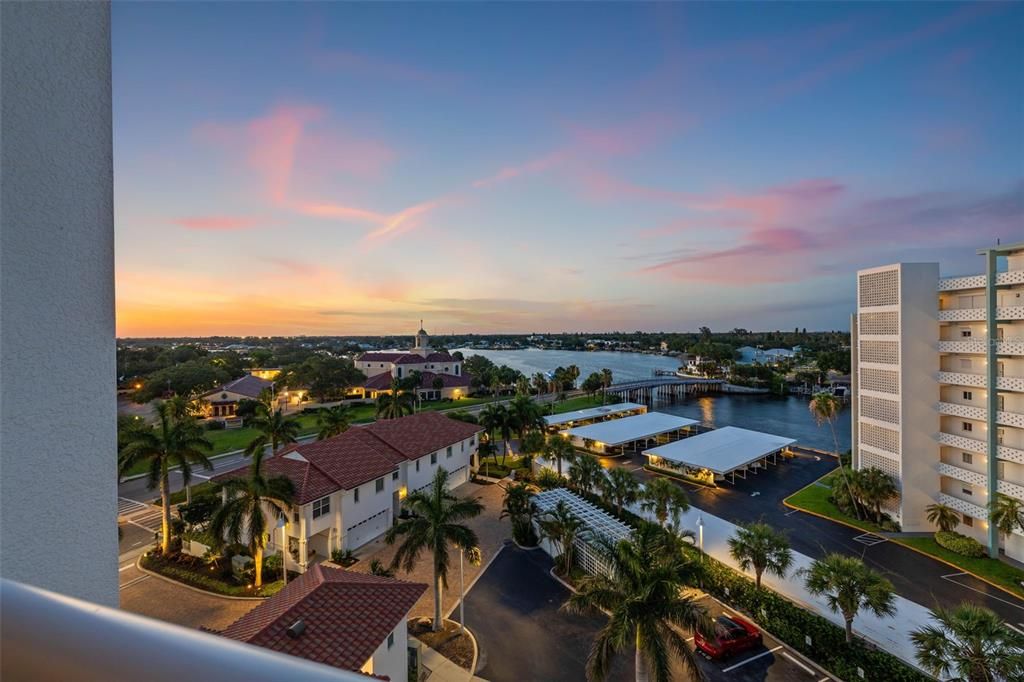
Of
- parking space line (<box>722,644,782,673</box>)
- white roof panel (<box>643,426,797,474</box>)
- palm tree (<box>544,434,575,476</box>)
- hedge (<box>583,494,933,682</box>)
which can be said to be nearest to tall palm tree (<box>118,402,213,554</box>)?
palm tree (<box>544,434,575,476</box>)

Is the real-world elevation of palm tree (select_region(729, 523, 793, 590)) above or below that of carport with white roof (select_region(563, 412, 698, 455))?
above

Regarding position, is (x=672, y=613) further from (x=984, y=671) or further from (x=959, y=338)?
(x=959, y=338)

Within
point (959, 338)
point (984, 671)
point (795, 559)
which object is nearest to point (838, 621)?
point (795, 559)

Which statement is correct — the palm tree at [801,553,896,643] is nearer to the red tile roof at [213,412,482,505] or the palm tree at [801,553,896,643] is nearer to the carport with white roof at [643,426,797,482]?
the carport with white roof at [643,426,797,482]

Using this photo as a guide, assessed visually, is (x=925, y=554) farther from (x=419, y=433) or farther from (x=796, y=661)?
(x=419, y=433)

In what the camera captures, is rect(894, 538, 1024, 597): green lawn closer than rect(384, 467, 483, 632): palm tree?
No

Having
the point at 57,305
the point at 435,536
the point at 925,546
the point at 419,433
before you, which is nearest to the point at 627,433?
the point at 419,433
